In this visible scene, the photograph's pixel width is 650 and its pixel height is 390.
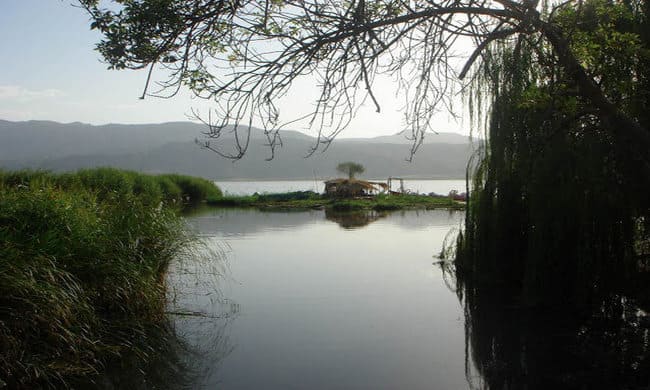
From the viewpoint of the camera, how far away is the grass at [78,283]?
4770mm

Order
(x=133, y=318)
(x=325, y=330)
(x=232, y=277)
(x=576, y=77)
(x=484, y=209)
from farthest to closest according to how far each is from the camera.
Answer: (x=232, y=277)
(x=484, y=209)
(x=325, y=330)
(x=133, y=318)
(x=576, y=77)

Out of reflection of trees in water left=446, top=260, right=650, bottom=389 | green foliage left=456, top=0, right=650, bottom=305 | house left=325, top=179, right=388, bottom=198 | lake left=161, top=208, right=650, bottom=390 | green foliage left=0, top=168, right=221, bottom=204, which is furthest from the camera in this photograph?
house left=325, top=179, right=388, bottom=198

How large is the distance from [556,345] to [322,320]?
265cm

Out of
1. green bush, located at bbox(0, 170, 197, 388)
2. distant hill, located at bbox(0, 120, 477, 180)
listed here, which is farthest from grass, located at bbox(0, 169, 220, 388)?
distant hill, located at bbox(0, 120, 477, 180)

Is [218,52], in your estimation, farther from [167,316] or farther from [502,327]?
[502,327]

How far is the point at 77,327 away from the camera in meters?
5.21

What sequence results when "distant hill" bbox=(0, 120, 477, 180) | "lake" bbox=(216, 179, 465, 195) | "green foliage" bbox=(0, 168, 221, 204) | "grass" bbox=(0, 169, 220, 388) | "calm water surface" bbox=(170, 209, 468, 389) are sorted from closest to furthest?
"grass" bbox=(0, 169, 220, 388), "calm water surface" bbox=(170, 209, 468, 389), "green foliage" bbox=(0, 168, 221, 204), "lake" bbox=(216, 179, 465, 195), "distant hill" bbox=(0, 120, 477, 180)

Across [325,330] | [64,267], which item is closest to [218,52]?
[64,267]

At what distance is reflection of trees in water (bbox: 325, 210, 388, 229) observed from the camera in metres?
20.5

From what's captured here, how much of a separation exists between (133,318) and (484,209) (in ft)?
16.7

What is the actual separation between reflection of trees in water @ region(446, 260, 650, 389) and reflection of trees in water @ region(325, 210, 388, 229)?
1197cm

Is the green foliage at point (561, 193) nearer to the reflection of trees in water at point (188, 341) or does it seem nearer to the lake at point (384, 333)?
the lake at point (384, 333)

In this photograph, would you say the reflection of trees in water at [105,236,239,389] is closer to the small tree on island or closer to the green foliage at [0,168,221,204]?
the green foliage at [0,168,221,204]

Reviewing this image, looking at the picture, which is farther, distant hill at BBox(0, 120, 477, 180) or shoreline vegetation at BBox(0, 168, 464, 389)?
distant hill at BBox(0, 120, 477, 180)
